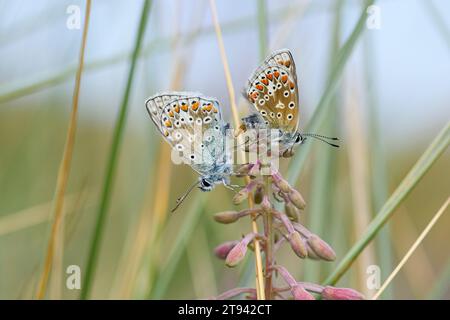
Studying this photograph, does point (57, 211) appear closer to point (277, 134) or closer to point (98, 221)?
point (98, 221)

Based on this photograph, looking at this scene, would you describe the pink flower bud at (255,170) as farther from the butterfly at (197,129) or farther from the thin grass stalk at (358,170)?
the thin grass stalk at (358,170)

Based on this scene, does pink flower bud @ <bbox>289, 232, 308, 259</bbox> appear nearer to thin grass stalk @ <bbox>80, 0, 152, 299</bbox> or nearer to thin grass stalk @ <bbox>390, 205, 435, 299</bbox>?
thin grass stalk @ <bbox>80, 0, 152, 299</bbox>

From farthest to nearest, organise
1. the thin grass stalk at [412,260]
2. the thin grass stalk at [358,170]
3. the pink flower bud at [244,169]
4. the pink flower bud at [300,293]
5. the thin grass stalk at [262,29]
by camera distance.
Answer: the thin grass stalk at [412,260] → the thin grass stalk at [358,170] → the thin grass stalk at [262,29] → the pink flower bud at [244,169] → the pink flower bud at [300,293]

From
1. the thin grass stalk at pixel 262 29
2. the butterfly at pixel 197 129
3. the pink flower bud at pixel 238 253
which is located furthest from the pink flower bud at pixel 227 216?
the thin grass stalk at pixel 262 29

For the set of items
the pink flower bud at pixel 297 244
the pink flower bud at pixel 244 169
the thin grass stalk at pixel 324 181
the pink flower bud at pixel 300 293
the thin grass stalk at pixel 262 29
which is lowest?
the pink flower bud at pixel 300 293

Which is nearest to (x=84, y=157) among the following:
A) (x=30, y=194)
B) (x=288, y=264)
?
(x=30, y=194)

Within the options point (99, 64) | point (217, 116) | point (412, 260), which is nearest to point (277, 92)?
point (217, 116)

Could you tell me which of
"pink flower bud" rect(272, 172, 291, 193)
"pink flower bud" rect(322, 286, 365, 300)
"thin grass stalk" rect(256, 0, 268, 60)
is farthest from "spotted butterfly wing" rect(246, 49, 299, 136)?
"pink flower bud" rect(322, 286, 365, 300)
